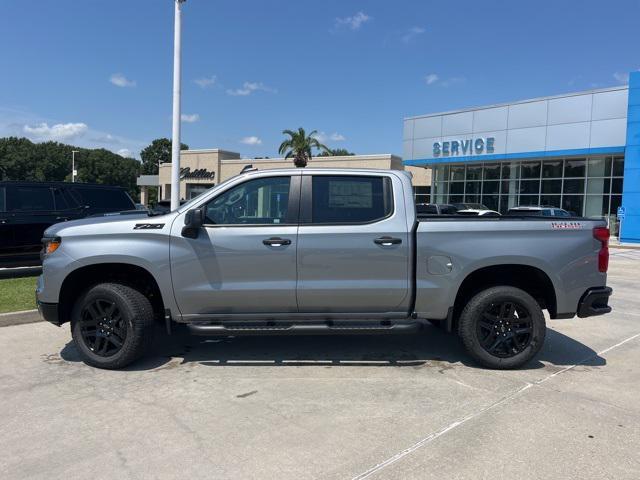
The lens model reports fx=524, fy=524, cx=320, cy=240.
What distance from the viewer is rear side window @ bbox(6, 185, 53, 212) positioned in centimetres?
964

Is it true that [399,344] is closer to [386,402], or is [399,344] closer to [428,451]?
[386,402]

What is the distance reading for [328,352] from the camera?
5680 mm

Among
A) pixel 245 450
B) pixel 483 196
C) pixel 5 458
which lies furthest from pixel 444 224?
pixel 483 196

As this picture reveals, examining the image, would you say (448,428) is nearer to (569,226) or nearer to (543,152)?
(569,226)

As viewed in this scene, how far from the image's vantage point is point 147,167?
346 feet

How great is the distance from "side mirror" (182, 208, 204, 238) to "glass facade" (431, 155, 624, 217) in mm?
27951

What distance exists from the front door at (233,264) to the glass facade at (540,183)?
2746 centimetres

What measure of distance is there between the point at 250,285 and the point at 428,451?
2.22 metres

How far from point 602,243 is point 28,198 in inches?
376

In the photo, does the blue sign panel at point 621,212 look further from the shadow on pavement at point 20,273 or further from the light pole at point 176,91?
the shadow on pavement at point 20,273

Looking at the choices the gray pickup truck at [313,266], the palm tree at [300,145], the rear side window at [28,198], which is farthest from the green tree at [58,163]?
the gray pickup truck at [313,266]

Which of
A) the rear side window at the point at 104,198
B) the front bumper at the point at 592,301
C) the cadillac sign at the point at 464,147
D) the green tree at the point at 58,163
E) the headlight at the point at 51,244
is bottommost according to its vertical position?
the front bumper at the point at 592,301

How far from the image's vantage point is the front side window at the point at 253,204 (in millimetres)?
5000

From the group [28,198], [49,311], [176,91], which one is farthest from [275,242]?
[176,91]
